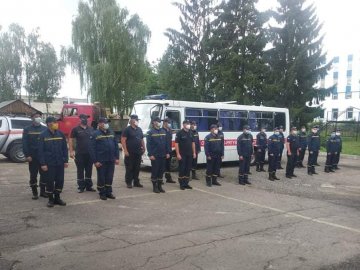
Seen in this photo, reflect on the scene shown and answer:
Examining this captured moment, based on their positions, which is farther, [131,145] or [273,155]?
[273,155]

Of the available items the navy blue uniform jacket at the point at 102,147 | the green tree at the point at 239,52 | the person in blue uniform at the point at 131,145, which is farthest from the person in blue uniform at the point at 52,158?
the green tree at the point at 239,52

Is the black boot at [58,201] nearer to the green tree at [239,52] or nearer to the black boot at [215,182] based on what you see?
the black boot at [215,182]

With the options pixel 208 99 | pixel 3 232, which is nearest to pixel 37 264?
pixel 3 232

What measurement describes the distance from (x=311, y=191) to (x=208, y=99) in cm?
1925

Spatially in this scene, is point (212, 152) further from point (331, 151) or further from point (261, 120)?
point (331, 151)

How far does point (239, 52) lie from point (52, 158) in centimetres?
2184

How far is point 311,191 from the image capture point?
10766 millimetres

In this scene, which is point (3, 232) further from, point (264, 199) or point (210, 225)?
point (264, 199)

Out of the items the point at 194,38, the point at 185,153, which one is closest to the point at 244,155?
the point at 185,153

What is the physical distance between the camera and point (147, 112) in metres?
13.2

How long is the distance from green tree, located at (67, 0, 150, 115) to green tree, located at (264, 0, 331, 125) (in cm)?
1239

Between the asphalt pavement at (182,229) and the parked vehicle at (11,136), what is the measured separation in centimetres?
458

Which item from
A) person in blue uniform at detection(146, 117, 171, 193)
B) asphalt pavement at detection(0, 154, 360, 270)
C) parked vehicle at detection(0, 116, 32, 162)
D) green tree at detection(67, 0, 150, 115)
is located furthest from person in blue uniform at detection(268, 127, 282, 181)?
green tree at detection(67, 0, 150, 115)

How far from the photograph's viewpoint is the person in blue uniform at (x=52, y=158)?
7668mm
